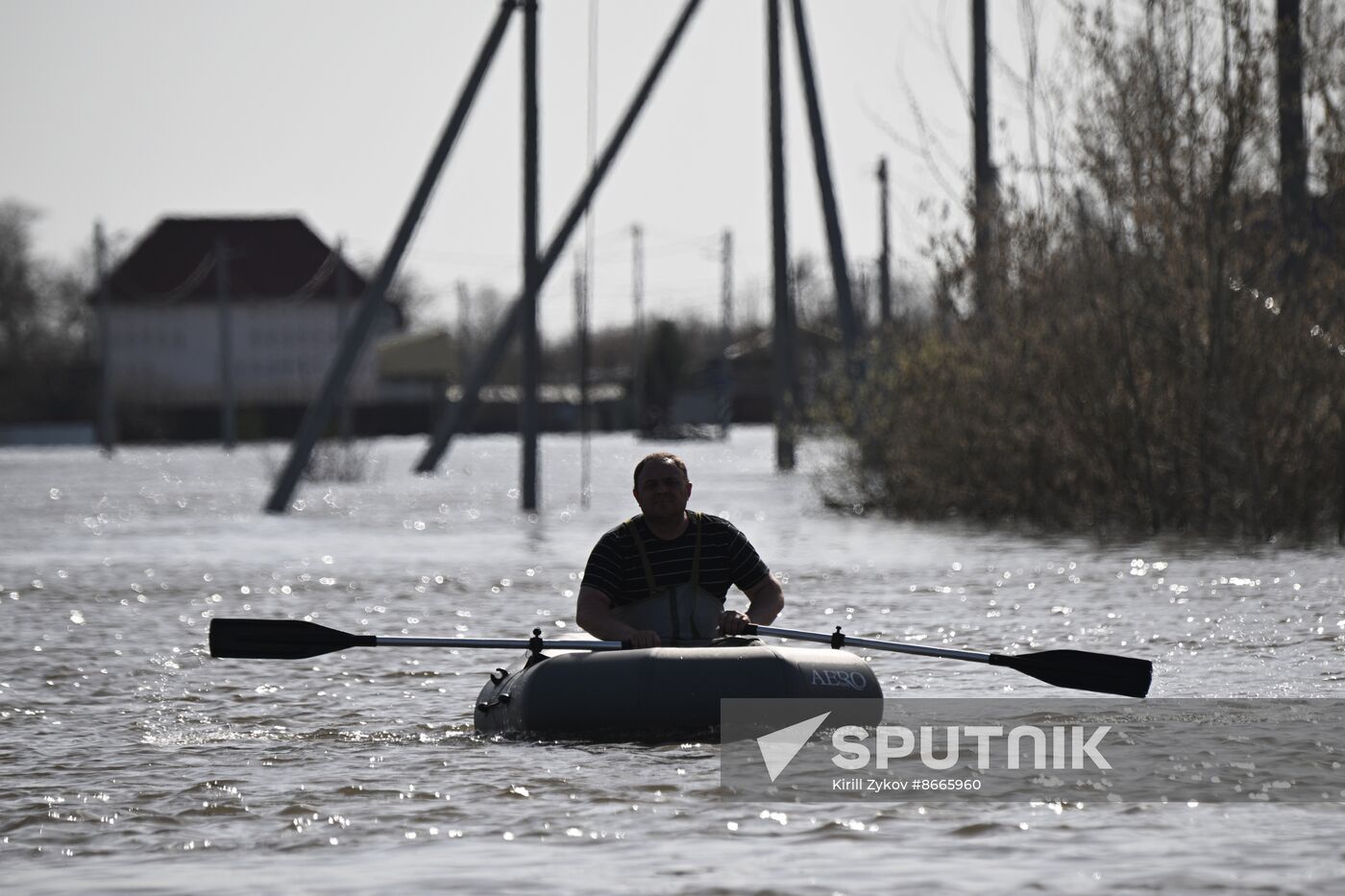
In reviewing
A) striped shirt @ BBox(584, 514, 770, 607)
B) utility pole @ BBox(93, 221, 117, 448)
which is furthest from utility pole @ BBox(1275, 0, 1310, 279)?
utility pole @ BBox(93, 221, 117, 448)

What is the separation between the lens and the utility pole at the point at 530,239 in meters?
26.4

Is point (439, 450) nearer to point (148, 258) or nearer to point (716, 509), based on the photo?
point (716, 509)

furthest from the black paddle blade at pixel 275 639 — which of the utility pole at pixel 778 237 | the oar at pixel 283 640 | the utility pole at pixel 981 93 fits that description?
the utility pole at pixel 778 237

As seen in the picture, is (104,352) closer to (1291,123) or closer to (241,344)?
(241,344)

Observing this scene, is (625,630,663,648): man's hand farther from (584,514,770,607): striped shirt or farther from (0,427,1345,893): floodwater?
(0,427,1345,893): floodwater

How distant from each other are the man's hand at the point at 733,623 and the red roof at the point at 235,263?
3643 inches

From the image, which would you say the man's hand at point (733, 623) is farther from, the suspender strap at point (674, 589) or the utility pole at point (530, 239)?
the utility pole at point (530, 239)

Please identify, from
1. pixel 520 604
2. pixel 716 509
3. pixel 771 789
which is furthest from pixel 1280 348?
pixel 771 789

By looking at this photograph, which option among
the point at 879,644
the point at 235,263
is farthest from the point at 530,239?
the point at 235,263

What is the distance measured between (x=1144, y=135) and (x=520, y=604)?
21.4ft

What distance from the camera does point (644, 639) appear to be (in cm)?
959

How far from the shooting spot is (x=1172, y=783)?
26.2 feet

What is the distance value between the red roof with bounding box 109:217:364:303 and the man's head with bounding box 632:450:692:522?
92.6 m

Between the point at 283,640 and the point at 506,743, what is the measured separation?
180 centimetres
